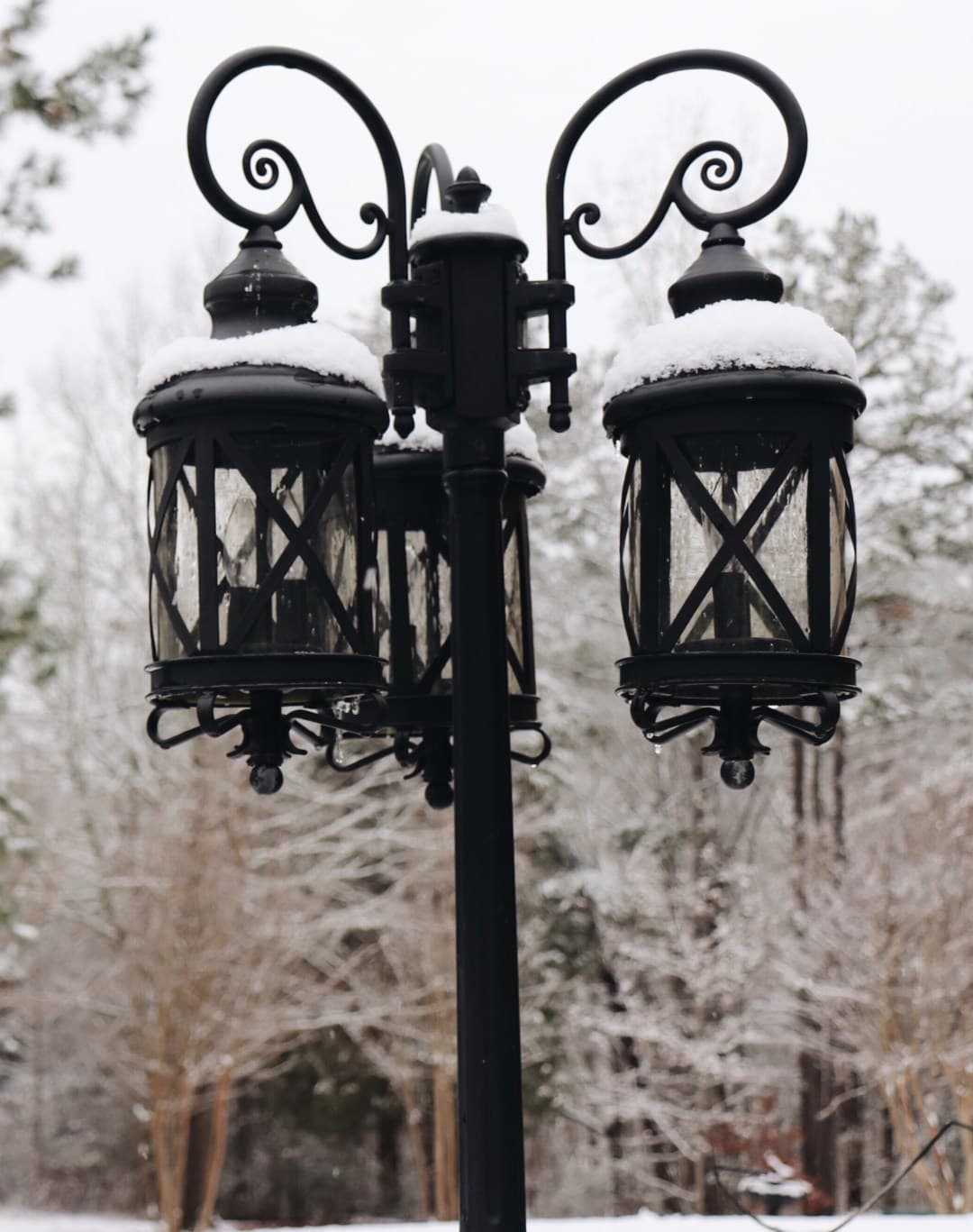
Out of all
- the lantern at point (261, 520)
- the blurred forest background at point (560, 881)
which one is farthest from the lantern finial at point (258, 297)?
the blurred forest background at point (560, 881)

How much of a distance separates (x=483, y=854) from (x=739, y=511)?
0.59 metres

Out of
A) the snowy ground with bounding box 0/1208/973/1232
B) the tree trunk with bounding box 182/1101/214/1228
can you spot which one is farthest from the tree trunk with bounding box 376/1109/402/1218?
the snowy ground with bounding box 0/1208/973/1232

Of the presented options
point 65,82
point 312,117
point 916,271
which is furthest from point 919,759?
point 65,82

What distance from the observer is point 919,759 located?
1594 centimetres

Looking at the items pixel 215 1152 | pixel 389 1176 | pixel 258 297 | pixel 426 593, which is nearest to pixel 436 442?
pixel 426 593

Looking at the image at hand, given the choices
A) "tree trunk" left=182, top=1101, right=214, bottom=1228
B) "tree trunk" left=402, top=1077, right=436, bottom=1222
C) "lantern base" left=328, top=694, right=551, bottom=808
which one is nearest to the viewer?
"lantern base" left=328, top=694, right=551, bottom=808

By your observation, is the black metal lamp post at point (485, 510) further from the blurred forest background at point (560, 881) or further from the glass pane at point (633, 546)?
the blurred forest background at point (560, 881)

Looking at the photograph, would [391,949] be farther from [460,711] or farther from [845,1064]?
[460,711]

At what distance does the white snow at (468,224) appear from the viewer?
7.14 ft

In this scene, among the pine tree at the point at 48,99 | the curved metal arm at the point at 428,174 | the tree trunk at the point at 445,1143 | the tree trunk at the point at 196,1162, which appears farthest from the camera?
the tree trunk at the point at 445,1143

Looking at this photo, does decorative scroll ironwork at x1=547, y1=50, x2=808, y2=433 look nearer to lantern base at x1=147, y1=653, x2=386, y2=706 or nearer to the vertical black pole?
the vertical black pole

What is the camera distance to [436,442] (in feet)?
9.58

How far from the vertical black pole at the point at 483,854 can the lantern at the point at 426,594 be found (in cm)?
62

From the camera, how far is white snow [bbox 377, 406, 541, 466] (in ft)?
9.19
